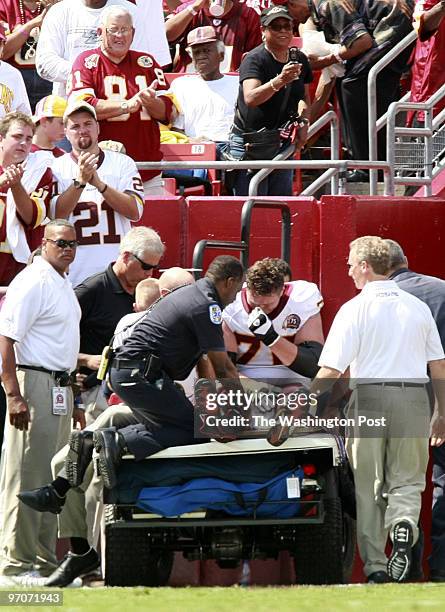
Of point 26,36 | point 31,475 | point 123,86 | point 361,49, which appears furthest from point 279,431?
point 26,36

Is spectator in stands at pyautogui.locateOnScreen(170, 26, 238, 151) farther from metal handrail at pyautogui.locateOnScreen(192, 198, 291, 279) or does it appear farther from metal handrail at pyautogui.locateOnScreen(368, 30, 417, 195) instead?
metal handrail at pyautogui.locateOnScreen(192, 198, 291, 279)

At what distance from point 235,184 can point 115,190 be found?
8.25 ft

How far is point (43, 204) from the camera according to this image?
10.3m

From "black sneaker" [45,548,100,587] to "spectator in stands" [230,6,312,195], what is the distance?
15.2 ft

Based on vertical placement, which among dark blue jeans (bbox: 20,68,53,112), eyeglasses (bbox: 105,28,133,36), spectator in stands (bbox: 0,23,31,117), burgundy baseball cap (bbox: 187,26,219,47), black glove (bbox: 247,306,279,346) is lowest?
black glove (bbox: 247,306,279,346)

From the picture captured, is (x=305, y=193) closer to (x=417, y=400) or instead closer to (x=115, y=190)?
(x=115, y=190)

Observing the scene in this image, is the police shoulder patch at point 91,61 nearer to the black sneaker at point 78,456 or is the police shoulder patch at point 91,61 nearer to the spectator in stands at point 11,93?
the spectator in stands at point 11,93

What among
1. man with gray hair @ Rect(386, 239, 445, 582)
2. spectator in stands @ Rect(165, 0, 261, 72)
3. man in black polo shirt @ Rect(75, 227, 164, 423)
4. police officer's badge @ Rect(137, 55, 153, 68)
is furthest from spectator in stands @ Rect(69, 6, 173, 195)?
man with gray hair @ Rect(386, 239, 445, 582)

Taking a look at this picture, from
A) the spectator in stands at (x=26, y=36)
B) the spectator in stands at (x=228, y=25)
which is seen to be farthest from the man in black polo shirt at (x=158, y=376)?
the spectator in stands at (x=228, y=25)

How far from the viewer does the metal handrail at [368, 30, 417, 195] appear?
12586 mm

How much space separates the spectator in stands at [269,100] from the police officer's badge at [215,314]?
13.0ft

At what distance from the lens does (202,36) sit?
45.0 ft

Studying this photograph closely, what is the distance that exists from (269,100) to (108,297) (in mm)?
3283

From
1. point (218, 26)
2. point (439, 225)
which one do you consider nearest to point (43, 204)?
point (439, 225)
